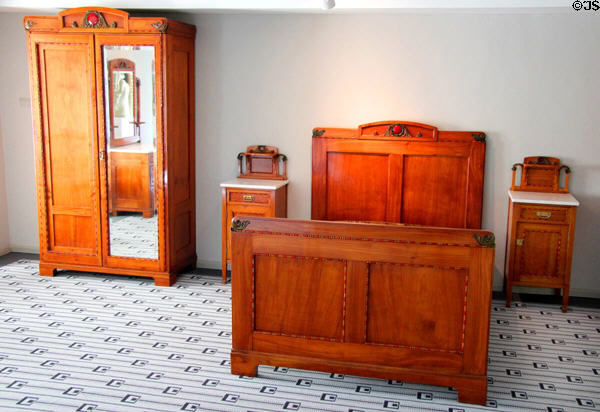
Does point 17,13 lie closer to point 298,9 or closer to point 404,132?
point 298,9

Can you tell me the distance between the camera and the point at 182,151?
17.1ft

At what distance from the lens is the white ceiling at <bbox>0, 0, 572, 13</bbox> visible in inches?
173

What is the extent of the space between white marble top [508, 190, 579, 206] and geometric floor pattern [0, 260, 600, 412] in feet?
2.80

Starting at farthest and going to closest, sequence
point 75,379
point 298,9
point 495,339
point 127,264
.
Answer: point 127,264, point 298,9, point 495,339, point 75,379

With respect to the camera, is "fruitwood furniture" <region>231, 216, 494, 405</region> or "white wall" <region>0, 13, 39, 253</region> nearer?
"fruitwood furniture" <region>231, 216, 494, 405</region>

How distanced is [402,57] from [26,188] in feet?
12.2

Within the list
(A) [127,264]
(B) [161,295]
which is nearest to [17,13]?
(A) [127,264]

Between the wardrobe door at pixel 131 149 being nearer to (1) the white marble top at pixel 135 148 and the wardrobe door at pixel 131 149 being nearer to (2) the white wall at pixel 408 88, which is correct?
(1) the white marble top at pixel 135 148

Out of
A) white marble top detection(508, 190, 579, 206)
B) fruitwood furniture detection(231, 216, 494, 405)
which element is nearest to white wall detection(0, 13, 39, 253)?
fruitwood furniture detection(231, 216, 494, 405)

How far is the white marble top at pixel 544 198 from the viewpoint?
Answer: 14.8 feet

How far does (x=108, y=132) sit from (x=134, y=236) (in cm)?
87

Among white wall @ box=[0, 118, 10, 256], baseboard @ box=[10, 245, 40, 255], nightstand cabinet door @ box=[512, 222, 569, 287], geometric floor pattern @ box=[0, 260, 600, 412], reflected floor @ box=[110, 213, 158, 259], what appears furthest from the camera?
baseboard @ box=[10, 245, 40, 255]

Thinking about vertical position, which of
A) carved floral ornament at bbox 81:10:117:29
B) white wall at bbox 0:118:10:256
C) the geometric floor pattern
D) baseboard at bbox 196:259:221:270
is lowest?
the geometric floor pattern

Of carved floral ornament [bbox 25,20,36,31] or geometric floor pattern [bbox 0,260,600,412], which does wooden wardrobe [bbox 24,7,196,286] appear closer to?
carved floral ornament [bbox 25,20,36,31]
